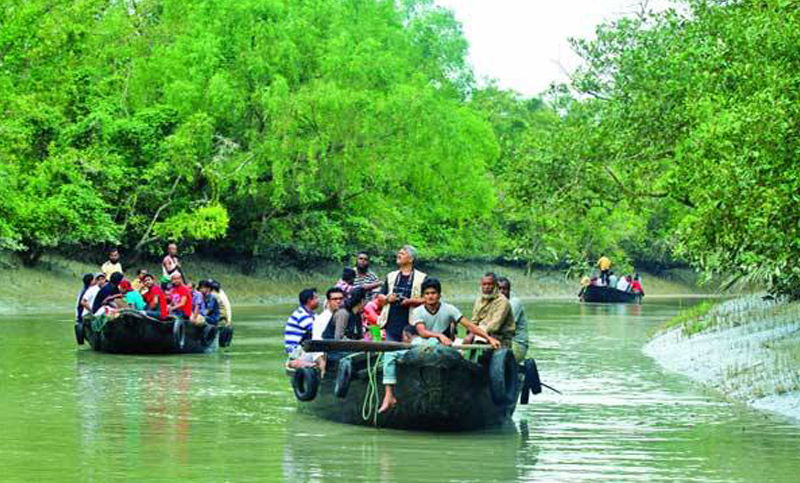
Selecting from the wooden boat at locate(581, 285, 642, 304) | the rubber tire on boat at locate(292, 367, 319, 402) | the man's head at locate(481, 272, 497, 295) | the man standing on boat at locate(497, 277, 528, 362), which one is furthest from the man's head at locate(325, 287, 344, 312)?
the wooden boat at locate(581, 285, 642, 304)

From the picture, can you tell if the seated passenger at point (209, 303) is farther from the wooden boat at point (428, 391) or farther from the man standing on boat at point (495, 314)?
the wooden boat at point (428, 391)

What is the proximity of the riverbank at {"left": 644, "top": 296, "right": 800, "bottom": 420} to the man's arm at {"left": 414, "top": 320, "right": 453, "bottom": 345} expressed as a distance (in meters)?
4.53

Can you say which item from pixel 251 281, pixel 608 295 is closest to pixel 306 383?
pixel 251 281

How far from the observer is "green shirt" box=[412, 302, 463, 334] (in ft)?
51.9

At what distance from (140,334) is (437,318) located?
11893mm

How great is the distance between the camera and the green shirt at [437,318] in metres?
15.8

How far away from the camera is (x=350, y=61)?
4931cm

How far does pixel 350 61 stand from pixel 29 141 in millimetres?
10771

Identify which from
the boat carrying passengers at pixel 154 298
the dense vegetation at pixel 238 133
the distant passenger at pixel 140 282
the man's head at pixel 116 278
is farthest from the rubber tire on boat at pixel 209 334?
the dense vegetation at pixel 238 133

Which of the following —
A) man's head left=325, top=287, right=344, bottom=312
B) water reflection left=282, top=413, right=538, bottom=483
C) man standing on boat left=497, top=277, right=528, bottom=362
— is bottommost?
water reflection left=282, top=413, right=538, bottom=483

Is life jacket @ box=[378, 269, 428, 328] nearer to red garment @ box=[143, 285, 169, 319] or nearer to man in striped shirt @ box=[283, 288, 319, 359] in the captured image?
man in striped shirt @ box=[283, 288, 319, 359]

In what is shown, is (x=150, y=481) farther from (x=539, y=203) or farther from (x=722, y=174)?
(x=539, y=203)

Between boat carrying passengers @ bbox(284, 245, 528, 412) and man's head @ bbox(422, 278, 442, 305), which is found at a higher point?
man's head @ bbox(422, 278, 442, 305)

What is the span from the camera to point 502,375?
604 inches
